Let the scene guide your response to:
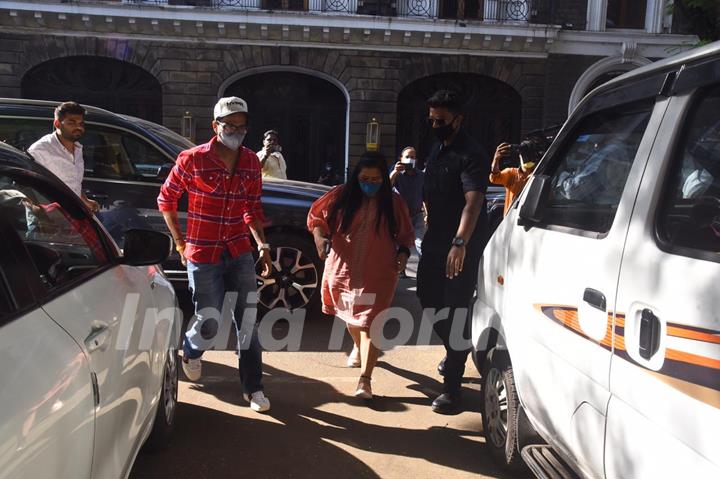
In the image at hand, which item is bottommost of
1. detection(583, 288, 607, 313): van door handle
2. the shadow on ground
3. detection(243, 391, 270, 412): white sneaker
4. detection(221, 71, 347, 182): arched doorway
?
the shadow on ground

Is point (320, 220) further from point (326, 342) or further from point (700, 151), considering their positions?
point (700, 151)

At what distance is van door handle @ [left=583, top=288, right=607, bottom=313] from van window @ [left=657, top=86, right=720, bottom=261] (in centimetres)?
29

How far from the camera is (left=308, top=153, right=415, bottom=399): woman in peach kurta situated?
4.15 m

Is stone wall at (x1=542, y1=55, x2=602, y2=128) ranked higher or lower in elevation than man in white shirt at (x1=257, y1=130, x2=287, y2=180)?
higher

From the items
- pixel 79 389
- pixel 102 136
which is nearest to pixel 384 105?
pixel 102 136

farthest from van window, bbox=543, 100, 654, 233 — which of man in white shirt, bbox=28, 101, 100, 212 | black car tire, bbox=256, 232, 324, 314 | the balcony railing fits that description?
the balcony railing

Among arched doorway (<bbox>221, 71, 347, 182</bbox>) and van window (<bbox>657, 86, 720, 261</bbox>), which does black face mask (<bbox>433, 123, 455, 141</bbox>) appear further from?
arched doorway (<bbox>221, 71, 347, 182</bbox>)

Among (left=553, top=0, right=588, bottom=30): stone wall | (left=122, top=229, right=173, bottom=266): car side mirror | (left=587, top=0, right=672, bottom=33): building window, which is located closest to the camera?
(left=122, top=229, right=173, bottom=266): car side mirror

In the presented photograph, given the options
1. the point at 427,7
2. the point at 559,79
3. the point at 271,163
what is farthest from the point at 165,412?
the point at 559,79

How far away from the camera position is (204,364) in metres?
4.86

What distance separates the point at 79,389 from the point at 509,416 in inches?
77.1

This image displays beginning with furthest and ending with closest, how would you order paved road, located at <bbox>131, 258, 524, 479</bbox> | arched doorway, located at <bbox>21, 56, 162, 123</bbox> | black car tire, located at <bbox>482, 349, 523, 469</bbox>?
arched doorway, located at <bbox>21, 56, 162, 123</bbox> < paved road, located at <bbox>131, 258, 524, 479</bbox> < black car tire, located at <bbox>482, 349, 523, 469</bbox>

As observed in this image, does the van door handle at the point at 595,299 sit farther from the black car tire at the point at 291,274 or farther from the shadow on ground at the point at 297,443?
the black car tire at the point at 291,274

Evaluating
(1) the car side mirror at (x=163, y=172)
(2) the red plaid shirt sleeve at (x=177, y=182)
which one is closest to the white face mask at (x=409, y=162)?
(1) the car side mirror at (x=163, y=172)
